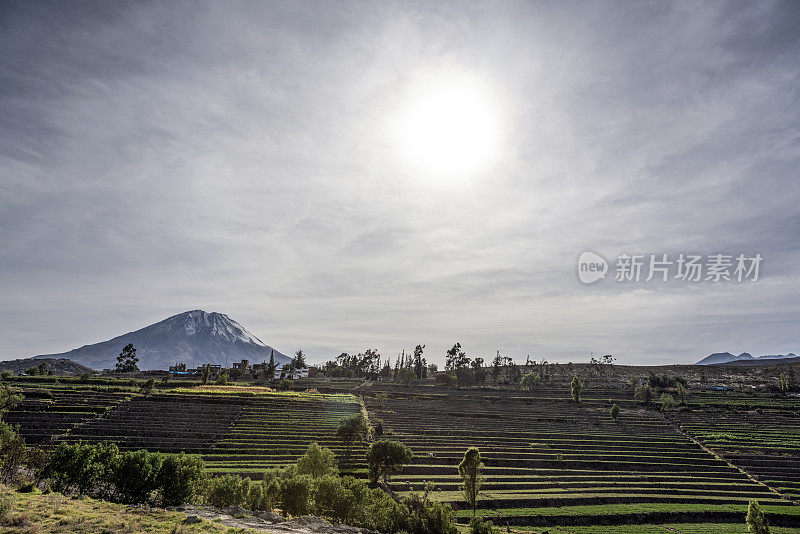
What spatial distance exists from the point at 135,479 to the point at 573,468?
71.8m

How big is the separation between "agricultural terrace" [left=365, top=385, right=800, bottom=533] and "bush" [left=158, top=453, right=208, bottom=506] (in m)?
28.7

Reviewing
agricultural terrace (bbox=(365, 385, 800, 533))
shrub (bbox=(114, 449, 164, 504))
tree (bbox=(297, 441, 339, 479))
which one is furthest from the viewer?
agricultural terrace (bbox=(365, 385, 800, 533))

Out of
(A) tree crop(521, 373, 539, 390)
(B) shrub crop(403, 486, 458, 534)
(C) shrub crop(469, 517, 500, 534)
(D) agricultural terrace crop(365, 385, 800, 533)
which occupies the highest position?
(A) tree crop(521, 373, 539, 390)

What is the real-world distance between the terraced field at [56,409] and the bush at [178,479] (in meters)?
49.2

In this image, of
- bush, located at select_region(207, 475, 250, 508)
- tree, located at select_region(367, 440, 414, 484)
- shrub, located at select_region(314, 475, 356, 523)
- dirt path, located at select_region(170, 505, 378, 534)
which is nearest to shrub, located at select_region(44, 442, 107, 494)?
bush, located at select_region(207, 475, 250, 508)

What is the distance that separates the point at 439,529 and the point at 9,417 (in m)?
92.3

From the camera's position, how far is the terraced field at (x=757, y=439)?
246 feet

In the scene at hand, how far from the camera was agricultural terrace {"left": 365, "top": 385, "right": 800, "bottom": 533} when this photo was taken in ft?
177

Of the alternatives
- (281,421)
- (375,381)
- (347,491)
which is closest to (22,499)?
(347,491)

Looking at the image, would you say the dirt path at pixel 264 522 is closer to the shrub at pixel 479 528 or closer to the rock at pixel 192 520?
the rock at pixel 192 520

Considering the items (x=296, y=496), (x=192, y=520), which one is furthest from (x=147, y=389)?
(x=192, y=520)

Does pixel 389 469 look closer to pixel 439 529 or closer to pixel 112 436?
pixel 439 529

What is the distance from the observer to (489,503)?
53.1 metres

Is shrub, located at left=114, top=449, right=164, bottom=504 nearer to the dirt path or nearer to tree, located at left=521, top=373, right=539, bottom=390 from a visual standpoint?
the dirt path
